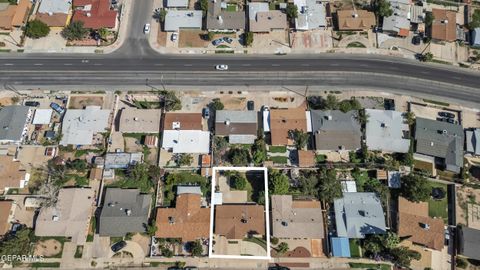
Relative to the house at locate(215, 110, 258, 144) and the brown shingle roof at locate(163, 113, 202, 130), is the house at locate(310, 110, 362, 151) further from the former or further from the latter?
the brown shingle roof at locate(163, 113, 202, 130)

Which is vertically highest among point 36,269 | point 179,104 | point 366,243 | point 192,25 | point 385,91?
point 192,25

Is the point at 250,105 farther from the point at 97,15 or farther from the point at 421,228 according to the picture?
the point at 97,15

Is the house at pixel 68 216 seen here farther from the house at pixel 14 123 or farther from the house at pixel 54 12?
the house at pixel 54 12

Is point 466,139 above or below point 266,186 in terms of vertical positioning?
above

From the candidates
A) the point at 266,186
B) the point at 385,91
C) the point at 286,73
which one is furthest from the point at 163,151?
the point at 385,91

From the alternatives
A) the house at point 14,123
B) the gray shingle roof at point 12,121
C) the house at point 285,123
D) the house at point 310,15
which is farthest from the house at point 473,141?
the gray shingle roof at point 12,121

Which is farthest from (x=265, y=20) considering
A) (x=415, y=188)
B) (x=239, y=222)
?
(x=415, y=188)

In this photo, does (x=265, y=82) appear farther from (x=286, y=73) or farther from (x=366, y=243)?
(x=366, y=243)

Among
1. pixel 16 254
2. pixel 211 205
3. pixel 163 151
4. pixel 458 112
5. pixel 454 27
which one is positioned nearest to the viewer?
pixel 16 254
